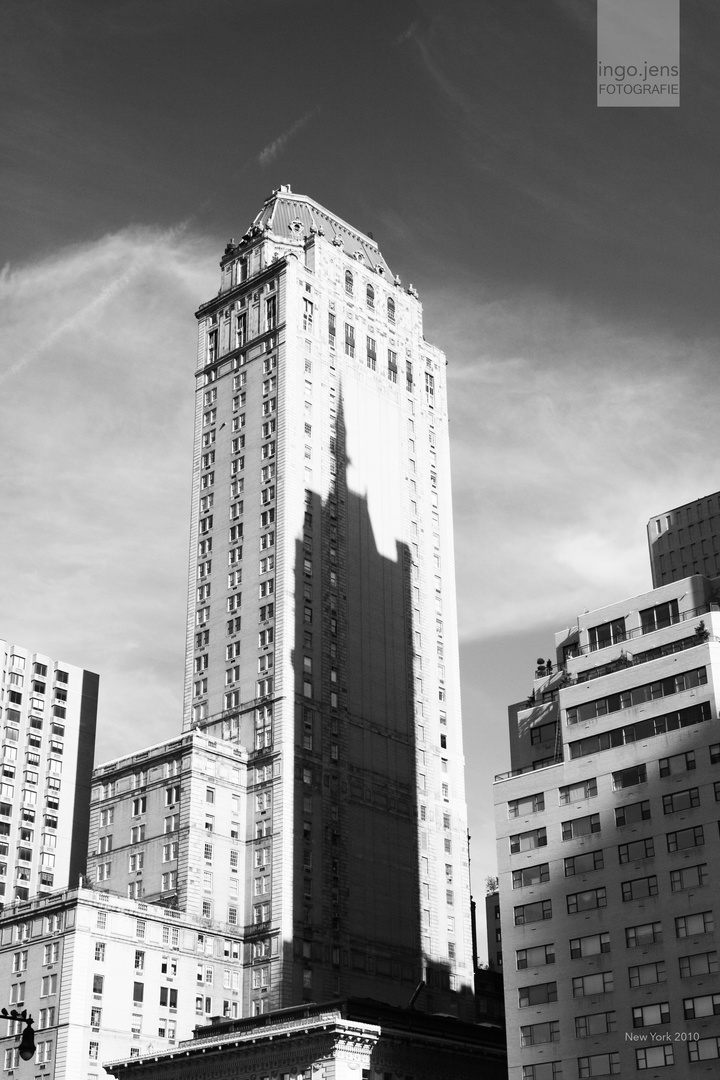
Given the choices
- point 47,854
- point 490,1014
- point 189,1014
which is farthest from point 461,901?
point 47,854

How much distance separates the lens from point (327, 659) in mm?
175750

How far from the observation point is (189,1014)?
484ft

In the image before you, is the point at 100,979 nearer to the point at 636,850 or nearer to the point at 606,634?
the point at 606,634

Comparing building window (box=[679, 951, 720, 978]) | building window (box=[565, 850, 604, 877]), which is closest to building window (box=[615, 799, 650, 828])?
building window (box=[565, 850, 604, 877])

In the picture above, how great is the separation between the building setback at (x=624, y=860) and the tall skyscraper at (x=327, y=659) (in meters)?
51.2

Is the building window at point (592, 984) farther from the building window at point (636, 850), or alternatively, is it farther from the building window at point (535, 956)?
the building window at point (636, 850)

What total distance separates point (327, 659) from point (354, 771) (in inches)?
546

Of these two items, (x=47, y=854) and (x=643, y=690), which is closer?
(x=643, y=690)

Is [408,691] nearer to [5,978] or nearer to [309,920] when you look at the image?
[309,920]

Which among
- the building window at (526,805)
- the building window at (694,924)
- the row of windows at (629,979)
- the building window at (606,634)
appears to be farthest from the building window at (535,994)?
the building window at (606,634)

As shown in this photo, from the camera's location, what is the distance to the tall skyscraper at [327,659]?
536 feet

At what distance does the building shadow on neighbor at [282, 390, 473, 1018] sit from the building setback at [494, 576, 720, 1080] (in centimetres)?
5190

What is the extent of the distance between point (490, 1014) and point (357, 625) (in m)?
50.0

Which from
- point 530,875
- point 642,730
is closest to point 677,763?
A: point 642,730
